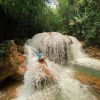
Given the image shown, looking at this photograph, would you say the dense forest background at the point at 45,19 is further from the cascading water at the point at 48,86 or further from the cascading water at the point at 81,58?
the cascading water at the point at 48,86

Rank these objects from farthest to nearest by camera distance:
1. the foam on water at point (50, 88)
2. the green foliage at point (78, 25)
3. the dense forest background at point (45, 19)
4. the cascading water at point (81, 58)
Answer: the green foliage at point (78, 25) → the cascading water at point (81, 58) → the dense forest background at point (45, 19) → the foam on water at point (50, 88)

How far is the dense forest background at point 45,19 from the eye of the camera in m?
7.67

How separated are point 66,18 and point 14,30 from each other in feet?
25.6

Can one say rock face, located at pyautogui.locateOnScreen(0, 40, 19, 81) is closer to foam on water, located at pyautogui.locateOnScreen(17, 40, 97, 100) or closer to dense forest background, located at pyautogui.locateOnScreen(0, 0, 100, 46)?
foam on water, located at pyautogui.locateOnScreen(17, 40, 97, 100)

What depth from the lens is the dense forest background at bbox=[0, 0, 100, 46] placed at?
7.67 meters

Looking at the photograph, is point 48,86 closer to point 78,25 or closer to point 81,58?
point 81,58

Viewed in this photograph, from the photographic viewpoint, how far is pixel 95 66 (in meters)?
11.2

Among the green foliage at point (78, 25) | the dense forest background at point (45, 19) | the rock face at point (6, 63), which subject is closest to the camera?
the rock face at point (6, 63)

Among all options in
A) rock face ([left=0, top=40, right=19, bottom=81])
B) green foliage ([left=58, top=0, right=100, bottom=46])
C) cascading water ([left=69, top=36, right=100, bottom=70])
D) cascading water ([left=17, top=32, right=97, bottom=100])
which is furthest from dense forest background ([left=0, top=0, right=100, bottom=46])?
cascading water ([left=17, top=32, right=97, bottom=100])

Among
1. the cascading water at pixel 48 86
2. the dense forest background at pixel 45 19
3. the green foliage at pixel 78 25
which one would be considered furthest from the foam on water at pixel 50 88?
the green foliage at pixel 78 25

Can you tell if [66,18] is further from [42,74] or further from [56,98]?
[56,98]

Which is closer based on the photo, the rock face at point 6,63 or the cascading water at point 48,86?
the cascading water at point 48,86

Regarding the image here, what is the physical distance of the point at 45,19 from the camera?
583 inches

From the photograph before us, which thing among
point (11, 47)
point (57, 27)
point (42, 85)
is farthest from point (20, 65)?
point (57, 27)
